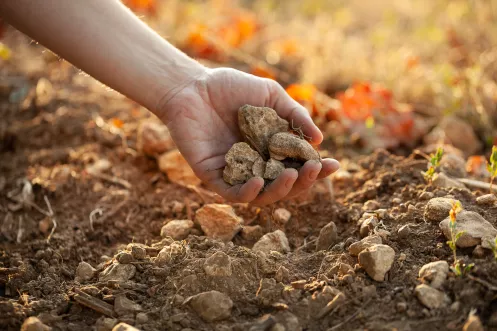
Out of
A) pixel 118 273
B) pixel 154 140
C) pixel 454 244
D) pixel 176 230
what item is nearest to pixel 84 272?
pixel 118 273

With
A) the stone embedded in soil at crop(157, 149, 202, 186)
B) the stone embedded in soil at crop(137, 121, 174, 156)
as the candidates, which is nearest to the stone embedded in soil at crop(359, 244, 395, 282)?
the stone embedded in soil at crop(157, 149, 202, 186)

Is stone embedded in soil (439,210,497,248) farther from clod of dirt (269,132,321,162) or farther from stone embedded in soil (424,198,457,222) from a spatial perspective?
clod of dirt (269,132,321,162)

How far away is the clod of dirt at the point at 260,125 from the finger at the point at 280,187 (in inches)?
10.1

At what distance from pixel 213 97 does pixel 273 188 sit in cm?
61

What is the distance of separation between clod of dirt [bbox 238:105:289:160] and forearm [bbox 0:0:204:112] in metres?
0.38

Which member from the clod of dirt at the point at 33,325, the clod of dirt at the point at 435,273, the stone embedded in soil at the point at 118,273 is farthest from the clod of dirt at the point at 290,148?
the clod of dirt at the point at 33,325

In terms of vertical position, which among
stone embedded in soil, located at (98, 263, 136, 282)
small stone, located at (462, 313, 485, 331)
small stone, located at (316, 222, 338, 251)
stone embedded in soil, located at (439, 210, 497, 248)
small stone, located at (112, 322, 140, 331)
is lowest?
stone embedded in soil, located at (98, 263, 136, 282)

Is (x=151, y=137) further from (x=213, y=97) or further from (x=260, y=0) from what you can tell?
(x=260, y=0)

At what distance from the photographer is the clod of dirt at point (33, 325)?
1.67 meters

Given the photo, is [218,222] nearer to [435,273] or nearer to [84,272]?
[84,272]

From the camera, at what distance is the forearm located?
228 cm

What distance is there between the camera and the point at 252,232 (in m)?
2.33

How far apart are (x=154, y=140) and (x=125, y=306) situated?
1.33m

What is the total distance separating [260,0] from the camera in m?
6.57
